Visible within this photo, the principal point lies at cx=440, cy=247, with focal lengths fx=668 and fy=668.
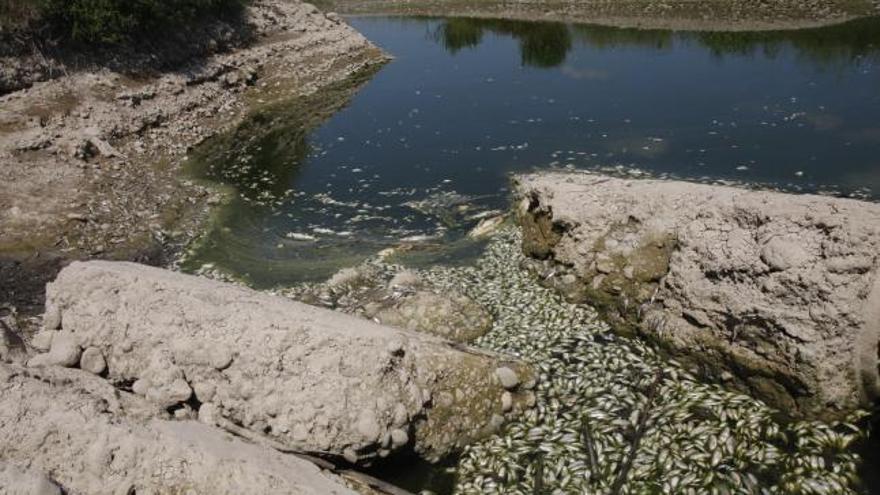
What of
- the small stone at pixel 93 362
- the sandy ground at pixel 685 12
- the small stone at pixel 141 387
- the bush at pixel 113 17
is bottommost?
the small stone at pixel 141 387

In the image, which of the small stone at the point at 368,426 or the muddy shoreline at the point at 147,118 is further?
the muddy shoreline at the point at 147,118

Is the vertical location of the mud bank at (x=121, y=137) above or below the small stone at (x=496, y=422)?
above

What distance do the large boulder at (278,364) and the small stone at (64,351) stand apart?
0.02 metres

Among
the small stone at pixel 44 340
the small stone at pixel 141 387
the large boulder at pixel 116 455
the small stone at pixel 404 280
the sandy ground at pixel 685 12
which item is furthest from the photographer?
the sandy ground at pixel 685 12

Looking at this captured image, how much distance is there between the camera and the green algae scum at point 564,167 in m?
9.12

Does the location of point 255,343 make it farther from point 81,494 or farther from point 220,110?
point 220,110

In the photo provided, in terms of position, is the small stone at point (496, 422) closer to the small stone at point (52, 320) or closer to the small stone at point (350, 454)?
the small stone at point (350, 454)

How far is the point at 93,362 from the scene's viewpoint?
10.0 metres

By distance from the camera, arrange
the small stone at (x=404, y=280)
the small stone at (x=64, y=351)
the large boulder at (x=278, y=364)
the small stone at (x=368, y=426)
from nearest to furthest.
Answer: the small stone at (x=368, y=426) → the large boulder at (x=278, y=364) → the small stone at (x=64, y=351) → the small stone at (x=404, y=280)

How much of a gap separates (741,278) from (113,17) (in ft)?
79.8

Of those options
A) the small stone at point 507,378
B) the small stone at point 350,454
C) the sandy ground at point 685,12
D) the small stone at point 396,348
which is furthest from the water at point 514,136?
the small stone at point 350,454

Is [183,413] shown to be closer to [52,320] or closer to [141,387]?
[141,387]

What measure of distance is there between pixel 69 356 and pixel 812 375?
10.9 meters

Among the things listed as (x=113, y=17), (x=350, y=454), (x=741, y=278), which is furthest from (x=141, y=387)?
(x=113, y=17)
